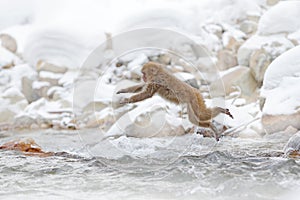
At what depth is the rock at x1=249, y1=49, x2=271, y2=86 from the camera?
8.52 m

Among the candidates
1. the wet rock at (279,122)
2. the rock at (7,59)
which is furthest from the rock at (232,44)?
the rock at (7,59)

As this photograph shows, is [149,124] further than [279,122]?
Yes

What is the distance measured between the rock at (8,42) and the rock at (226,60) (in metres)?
5.80

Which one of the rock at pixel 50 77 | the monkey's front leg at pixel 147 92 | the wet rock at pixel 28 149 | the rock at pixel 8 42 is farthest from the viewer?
the rock at pixel 8 42

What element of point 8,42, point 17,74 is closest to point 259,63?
point 17,74

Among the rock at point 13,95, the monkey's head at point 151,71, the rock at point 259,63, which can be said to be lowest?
the rock at point 13,95

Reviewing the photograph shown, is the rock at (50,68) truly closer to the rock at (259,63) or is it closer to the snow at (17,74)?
the snow at (17,74)

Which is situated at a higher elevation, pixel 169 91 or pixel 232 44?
pixel 232 44

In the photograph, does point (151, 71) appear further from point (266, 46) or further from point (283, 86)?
point (266, 46)

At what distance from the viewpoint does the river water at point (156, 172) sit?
10.8 feet

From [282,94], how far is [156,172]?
286cm

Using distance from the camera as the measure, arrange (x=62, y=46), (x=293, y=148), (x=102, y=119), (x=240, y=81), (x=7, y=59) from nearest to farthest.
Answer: (x=293, y=148)
(x=102, y=119)
(x=240, y=81)
(x=62, y=46)
(x=7, y=59)

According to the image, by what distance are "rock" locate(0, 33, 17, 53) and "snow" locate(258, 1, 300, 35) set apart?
22.3 ft

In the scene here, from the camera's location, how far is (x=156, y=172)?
13.0 feet
